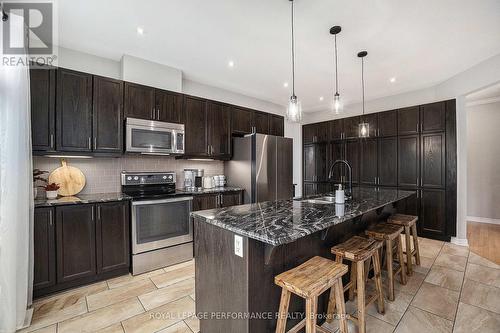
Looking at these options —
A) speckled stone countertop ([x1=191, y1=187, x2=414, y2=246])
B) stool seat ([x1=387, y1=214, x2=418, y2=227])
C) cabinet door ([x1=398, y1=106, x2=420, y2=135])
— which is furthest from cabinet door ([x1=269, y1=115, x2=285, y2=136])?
speckled stone countertop ([x1=191, y1=187, x2=414, y2=246])

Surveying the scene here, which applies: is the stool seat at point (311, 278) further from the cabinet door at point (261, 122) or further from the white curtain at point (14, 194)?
the cabinet door at point (261, 122)

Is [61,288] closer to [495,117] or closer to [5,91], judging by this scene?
[5,91]

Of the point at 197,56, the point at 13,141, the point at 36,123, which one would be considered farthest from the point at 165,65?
the point at 13,141

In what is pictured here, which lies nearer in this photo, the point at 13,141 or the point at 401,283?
the point at 13,141

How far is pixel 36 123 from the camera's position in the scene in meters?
2.43

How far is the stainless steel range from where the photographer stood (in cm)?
281

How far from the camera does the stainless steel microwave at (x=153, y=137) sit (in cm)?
298

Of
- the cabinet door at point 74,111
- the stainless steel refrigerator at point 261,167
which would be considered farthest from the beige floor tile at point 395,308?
the cabinet door at point 74,111

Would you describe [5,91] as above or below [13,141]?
above

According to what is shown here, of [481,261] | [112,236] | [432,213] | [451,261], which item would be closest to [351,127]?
[432,213]

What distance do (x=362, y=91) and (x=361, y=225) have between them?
3215 mm

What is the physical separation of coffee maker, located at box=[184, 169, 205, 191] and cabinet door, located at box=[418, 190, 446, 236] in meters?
4.05

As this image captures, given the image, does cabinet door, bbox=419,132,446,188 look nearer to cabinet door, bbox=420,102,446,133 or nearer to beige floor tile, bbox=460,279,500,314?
cabinet door, bbox=420,102,446,133
